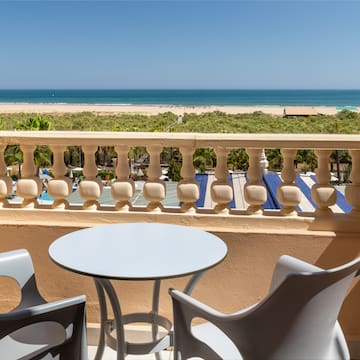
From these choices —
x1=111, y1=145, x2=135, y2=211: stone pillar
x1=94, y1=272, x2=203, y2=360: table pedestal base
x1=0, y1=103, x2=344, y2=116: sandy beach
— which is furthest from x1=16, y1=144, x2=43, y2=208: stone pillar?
x1=0, y1=103, x2=344, y2=116: sandy beach

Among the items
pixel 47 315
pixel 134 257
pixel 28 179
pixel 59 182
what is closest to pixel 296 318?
pixel 134 257

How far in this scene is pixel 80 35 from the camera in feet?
334

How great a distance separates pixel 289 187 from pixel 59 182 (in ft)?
4.54

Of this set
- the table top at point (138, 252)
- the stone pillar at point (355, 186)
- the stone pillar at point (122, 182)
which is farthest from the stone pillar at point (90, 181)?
the stone pillar at point (355, 186)

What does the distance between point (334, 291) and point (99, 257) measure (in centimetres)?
97

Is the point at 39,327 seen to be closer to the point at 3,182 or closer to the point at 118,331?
the point at 118,331

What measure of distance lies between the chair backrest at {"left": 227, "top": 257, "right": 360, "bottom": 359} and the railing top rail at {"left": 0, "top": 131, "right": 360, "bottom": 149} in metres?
1.15

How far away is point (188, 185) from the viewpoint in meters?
2.99

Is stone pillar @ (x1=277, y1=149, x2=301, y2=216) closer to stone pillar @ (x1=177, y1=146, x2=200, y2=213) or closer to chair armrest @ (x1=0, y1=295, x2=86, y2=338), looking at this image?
stone pillar @ (x1=177, y1=146, x2=200, y2=213)

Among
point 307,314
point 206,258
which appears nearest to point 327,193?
point 206,258

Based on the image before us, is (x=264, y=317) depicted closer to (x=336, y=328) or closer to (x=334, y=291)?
(x=334, y=291)

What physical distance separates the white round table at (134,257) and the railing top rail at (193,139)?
56cm

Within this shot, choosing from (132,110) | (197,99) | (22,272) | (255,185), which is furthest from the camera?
(197,99)

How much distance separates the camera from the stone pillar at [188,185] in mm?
2979
